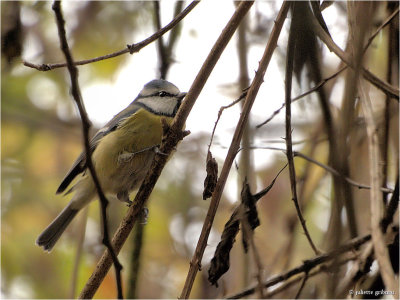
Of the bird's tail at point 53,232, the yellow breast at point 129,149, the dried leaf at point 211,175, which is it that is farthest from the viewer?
the bird's tail at point 53,232

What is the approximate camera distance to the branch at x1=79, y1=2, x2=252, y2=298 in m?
1.85

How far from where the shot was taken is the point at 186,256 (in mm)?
4723

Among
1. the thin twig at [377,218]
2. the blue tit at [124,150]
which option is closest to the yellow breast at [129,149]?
Result: the blue tit at [124,150]

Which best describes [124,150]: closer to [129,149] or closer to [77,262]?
[129,149]

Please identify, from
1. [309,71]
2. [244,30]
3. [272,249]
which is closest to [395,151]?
[309,71]

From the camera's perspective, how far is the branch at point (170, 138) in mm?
1846

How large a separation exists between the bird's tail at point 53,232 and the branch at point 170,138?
5.87ft

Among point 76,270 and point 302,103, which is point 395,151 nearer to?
point 302,103

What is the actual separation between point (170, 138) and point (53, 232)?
2033 millimetres

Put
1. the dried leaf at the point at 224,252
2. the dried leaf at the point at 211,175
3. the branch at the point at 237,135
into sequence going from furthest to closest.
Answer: the dried leaf at the point at 211,175 < the dried leaf at the point at 224,252 < the branch at the point at 237,135

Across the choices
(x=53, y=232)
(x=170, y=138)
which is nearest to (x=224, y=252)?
(x=170, y=138)

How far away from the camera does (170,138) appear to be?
6.93ft

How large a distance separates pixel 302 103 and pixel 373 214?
39.6 inches

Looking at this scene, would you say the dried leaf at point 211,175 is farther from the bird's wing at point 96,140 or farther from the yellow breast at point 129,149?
the bird's wing at point 96,140
